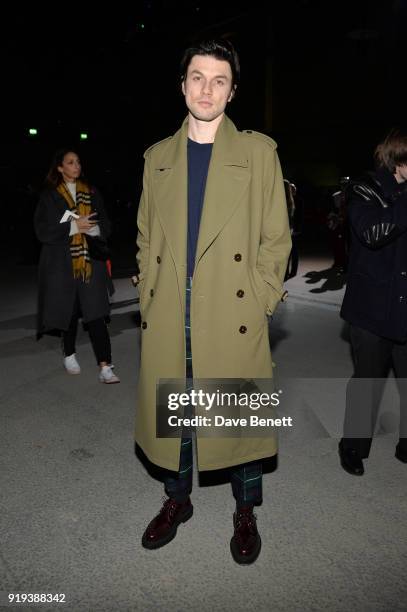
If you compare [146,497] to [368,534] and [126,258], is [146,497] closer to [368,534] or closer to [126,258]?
[368,534]

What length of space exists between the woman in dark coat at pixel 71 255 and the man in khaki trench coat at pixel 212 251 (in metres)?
2.46

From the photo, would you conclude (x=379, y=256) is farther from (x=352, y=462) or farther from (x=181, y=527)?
(x=181, y=527)

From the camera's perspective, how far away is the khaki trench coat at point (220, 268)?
2459 millimetres

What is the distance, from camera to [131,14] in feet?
87.6

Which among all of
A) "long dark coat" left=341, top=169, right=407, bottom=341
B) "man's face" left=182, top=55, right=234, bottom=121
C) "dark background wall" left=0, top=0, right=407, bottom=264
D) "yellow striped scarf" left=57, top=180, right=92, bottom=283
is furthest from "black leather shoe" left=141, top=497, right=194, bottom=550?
"dark background wall" left=0, top=0, right=407, bottom=264

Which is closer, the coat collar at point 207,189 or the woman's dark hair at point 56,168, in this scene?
the coat collar at point 207,189

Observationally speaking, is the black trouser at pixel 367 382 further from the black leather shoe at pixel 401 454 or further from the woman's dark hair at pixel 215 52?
the woman's dark hair at pixel 215 52

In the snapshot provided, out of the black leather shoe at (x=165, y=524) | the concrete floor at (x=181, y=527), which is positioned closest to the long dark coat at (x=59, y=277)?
the concrete floor at (x=181, y=527)

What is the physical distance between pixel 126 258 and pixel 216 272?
1356 centimetres

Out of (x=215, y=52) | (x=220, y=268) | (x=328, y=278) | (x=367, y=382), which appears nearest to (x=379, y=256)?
(x=367, y=382)

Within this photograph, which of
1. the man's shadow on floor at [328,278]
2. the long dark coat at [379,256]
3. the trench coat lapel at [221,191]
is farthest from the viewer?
the man's shadow on floor at [328,278]

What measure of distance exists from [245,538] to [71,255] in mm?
3174

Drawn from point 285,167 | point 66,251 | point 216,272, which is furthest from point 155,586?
point 285,167

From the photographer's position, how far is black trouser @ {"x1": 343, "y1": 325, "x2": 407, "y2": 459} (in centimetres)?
332
